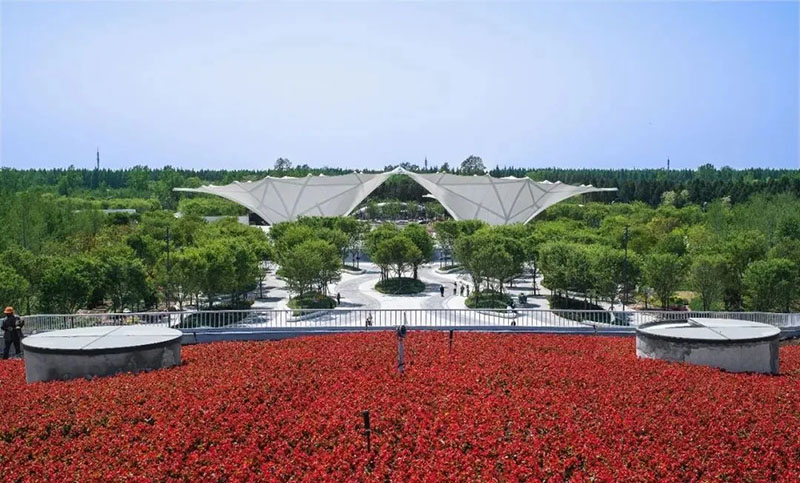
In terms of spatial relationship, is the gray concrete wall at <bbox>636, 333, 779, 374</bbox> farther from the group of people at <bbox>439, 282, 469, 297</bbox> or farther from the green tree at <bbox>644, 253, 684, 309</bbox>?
the group of people at <bbox>439, 282, 469, 297</bbox>

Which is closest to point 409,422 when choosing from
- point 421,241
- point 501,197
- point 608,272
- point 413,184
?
point 608,272

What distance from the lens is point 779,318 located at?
2206cm

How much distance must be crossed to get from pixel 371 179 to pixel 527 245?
→ 106 ft

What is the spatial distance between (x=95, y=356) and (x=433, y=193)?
2357 inches

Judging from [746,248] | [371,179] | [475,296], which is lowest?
[475,296]

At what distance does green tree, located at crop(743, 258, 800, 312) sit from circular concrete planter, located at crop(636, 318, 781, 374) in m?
17.6

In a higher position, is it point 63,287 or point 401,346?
point 401,346

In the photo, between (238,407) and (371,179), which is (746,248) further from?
(371,179)

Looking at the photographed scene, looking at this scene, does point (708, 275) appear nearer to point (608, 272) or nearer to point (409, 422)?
point (608, 272)

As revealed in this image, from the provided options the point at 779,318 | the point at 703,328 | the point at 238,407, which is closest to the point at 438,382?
the point at 238,407

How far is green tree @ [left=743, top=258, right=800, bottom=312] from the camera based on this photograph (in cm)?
2970

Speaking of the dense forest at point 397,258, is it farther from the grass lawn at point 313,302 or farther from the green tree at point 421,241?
the grass lawn at point 313,302

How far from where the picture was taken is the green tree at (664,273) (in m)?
32.9

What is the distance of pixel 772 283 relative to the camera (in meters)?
29.8
